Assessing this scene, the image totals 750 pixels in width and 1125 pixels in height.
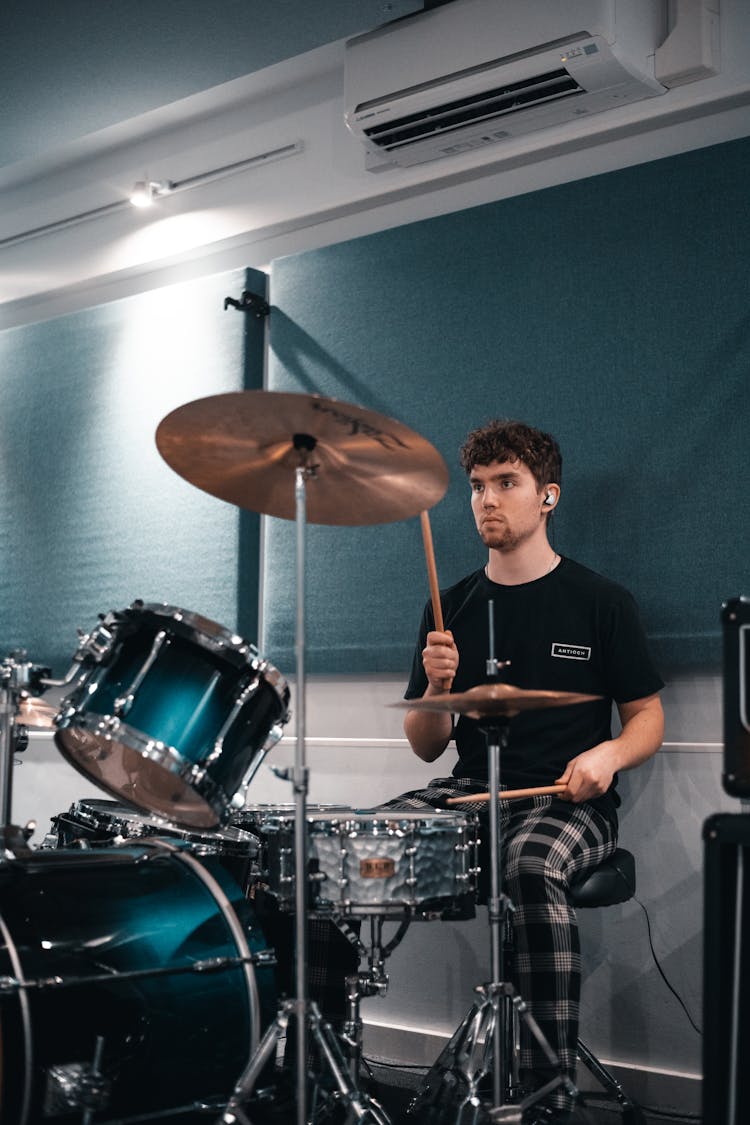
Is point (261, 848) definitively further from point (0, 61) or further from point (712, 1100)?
point (0, 61)

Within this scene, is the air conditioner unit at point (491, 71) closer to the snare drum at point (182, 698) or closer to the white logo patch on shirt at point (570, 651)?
the white logo patch on shirt at point (570, 651)

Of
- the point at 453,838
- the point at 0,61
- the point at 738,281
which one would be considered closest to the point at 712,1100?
the point at 453,838

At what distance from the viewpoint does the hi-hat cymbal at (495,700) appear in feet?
7.30

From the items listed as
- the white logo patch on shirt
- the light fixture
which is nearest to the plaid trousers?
the white logo patch on shirt

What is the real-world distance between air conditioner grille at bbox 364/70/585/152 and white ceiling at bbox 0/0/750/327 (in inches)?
5.3

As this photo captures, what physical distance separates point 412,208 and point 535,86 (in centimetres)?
62

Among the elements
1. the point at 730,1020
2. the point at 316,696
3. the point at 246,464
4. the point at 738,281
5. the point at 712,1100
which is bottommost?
the point at 712,1100

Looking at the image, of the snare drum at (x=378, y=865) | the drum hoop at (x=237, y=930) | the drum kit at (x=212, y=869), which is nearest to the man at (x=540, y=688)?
the drum kit at (x=212, y=869)

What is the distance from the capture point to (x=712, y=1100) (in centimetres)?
178

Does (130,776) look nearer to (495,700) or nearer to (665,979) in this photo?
(495,700)

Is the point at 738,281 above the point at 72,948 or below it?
above

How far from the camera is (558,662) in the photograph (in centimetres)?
298

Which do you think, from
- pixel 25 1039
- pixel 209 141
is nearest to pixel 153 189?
pixel 209 141

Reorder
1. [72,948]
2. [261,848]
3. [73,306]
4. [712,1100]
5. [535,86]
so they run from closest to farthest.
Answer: [712,1100] < [72,948] < [261,848] < [535,86] < [73,306]
